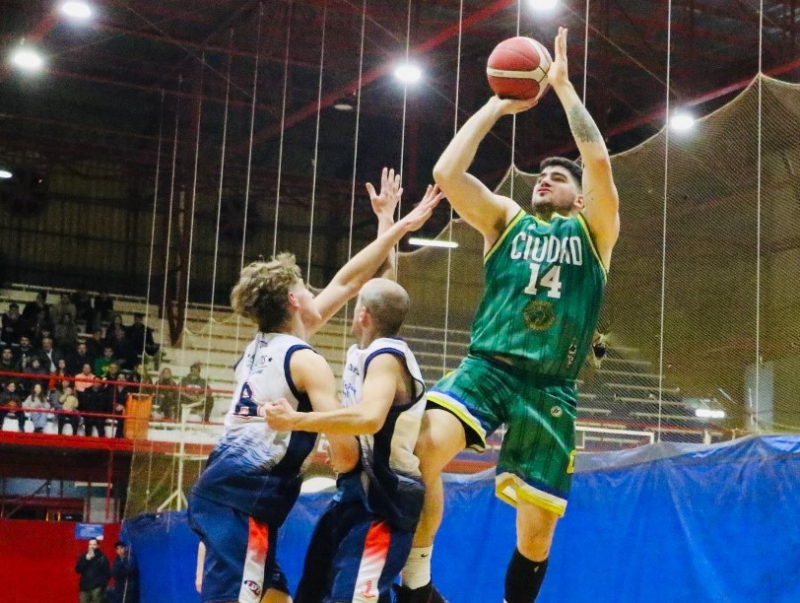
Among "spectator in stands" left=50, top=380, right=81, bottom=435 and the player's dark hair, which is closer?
the player's dark hair

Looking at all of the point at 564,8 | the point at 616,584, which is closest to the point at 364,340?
the point at 616,584

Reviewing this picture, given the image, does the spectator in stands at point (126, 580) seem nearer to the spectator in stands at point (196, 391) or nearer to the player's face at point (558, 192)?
the spectator in stands at point (196, 391)

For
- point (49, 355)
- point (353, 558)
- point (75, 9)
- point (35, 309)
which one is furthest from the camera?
point (35, 309)

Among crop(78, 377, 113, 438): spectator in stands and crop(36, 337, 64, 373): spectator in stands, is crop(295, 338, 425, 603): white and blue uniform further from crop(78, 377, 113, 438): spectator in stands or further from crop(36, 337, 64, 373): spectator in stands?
crop(36, 337, 64, 373): spectator in stands

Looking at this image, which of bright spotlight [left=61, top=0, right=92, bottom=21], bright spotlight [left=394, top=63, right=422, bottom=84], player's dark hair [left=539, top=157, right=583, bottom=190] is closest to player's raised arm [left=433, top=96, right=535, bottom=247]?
player's dark hair [left=539, top=157, right=583, bottom=190]

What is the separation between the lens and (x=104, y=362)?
78.8 ft

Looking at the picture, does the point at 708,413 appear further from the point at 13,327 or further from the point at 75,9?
the point at 13,327

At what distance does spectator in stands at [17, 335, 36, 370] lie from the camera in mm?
22844

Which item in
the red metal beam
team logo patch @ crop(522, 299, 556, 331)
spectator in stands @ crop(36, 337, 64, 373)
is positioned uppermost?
the red metal beam

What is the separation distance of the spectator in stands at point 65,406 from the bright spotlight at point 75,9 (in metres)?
6.62

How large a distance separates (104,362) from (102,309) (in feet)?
10.5

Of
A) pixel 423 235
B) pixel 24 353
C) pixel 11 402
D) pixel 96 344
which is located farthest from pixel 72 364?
pixel 423 235

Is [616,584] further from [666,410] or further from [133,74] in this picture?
[133,74]

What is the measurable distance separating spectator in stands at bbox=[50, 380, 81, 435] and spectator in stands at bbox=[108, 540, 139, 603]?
151 inches
